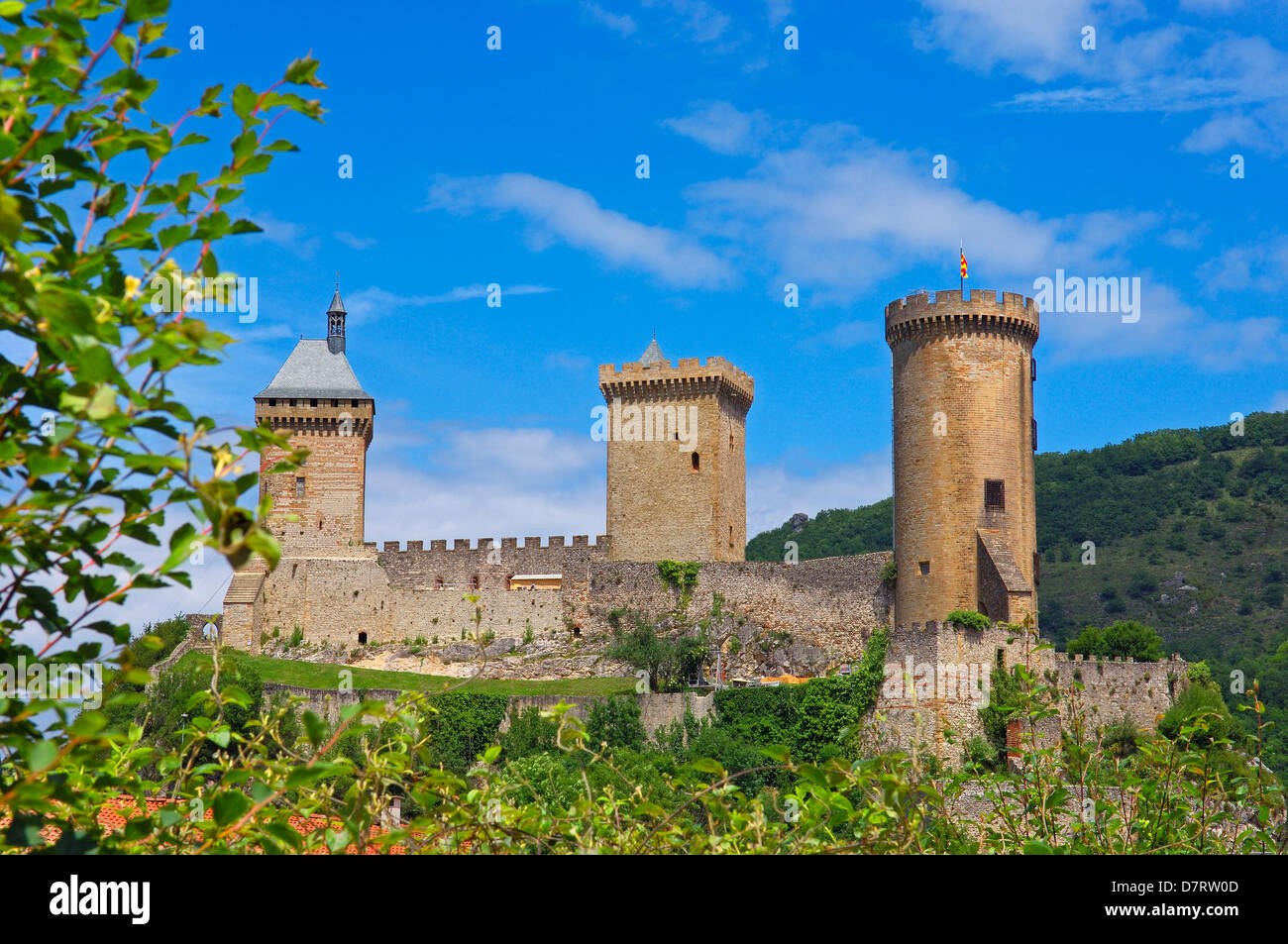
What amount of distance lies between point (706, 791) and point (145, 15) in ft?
9.75

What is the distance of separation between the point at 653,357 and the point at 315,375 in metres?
12.1

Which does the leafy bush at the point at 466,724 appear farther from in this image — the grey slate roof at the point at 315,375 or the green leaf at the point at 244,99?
the green leaf at the point at 244,99

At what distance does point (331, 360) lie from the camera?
48125 millimetres

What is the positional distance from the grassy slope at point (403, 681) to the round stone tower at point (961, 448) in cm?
837

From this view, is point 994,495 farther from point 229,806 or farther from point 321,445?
point 229,806

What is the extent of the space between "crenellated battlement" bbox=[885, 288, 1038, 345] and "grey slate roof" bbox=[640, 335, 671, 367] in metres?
10.6

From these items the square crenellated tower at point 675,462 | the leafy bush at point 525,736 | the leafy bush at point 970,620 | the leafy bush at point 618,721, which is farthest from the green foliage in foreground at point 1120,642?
the leafy bush at point 525,736

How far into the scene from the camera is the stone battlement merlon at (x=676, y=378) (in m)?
A: 42.7

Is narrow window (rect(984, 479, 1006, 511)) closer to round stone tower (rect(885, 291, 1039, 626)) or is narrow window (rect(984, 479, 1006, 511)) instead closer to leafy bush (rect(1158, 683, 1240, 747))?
round stone tower (rect(885, 291, 1039, 626))

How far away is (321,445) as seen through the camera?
46.1m

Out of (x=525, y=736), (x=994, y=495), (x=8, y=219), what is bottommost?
(x=525, y=736)

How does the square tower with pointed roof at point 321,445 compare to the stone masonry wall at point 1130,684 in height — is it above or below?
above

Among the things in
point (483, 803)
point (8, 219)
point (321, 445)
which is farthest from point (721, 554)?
point (8, 219)

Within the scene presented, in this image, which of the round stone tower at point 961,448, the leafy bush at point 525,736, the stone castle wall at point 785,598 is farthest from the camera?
the stone castle wall at point 785,598
